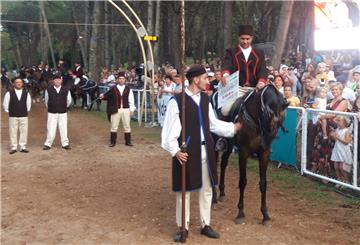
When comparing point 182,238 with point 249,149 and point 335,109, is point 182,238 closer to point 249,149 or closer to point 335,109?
point 249,149

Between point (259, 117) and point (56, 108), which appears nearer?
point (259, 117)

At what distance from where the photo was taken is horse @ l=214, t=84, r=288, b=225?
673 cm

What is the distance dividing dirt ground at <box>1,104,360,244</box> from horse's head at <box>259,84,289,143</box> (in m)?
1.37

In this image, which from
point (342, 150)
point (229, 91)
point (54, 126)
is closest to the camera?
point (229, 91)

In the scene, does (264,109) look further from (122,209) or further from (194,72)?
(122,209)

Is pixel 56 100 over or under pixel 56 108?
over

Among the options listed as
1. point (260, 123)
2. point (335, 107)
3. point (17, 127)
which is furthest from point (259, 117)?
point (17, 127)

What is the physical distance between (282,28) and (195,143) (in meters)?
11.7

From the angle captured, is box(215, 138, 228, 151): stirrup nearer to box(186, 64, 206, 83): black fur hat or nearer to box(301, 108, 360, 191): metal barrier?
box(186, 64, 206, 83): black fur hat

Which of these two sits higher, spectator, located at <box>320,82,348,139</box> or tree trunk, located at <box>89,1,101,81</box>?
tree trunk, located at <box>89,1,101,81</box>

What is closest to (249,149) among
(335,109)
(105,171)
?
(335,109)

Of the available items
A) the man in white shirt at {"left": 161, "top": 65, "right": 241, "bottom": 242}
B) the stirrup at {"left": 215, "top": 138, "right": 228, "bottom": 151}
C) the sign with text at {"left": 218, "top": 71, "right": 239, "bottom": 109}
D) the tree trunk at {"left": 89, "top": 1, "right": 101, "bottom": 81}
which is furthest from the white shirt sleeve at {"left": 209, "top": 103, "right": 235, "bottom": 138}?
the tree trunk at {"left": 89, "top": 1, "right": 101, "bottom": 81}

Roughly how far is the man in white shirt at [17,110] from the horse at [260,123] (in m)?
7.33

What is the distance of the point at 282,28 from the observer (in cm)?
1694
